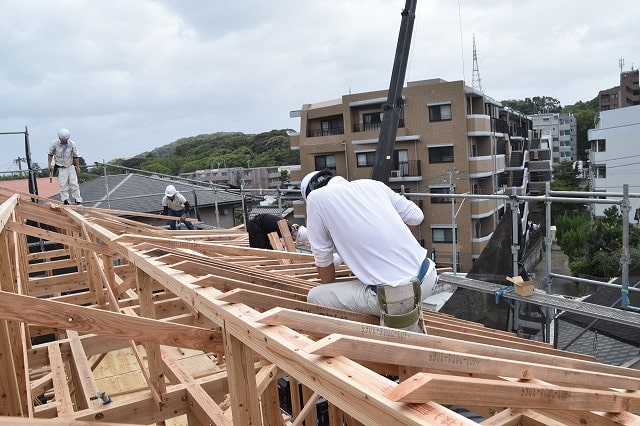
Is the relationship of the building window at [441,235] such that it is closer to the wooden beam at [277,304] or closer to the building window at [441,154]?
the building window at [441,154]

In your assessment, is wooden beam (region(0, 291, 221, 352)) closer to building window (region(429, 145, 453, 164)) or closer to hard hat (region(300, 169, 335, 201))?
hard hat (region(300, 169, 335, 201))

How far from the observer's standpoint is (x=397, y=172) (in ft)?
89.4

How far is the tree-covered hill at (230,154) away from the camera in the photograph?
182 ft

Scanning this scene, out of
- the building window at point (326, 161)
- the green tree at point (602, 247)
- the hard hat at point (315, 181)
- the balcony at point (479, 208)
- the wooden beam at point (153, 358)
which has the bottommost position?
the green tree at point (602, 247)

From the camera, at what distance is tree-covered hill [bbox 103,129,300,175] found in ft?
182

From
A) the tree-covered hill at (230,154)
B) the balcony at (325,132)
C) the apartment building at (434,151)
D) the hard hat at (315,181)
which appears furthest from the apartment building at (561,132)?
the hard hat at (315,181)

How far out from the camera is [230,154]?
62.9 m

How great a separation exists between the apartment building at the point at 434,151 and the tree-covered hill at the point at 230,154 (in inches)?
896

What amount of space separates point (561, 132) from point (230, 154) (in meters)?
47.7

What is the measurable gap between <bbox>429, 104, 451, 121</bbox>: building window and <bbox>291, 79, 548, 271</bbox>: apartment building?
0.05 m

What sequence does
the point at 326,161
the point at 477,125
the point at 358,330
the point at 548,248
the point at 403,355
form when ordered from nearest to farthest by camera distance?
the point at 403,355 < the point at 358,330 < the point at 548,248 < the point at 477,125 < the point at 326,161

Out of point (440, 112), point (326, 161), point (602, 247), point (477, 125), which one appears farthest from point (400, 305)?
point (326, 161)

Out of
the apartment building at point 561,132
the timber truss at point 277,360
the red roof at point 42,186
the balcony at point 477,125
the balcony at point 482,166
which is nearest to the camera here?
the timber truss at point 277,360

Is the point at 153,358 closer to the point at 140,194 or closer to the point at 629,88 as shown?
the point at 140,194
